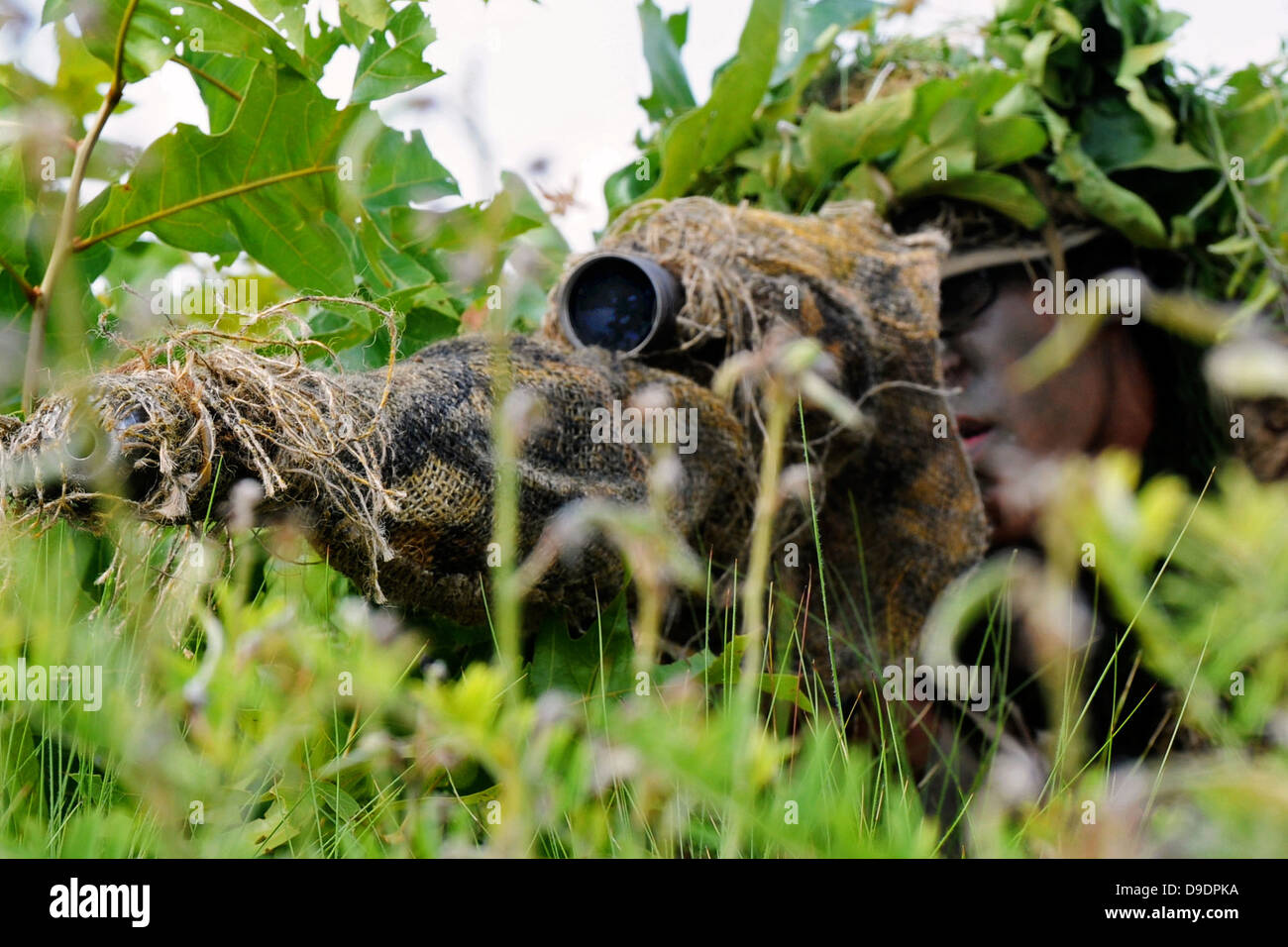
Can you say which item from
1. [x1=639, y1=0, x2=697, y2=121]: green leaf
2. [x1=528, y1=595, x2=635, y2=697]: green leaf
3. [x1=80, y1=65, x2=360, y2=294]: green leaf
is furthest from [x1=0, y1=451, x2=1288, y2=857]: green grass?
[x1=639, y1=0, x2=697, y2=121]: green leaf

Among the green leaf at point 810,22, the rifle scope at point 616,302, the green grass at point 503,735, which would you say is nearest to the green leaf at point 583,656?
the green grass at point 503,735

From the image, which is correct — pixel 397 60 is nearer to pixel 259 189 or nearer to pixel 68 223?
pixel 259 189

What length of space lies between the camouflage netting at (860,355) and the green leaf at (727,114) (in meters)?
0.22

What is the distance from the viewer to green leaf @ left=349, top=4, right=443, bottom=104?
3.45ft

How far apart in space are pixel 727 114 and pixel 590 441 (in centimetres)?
90

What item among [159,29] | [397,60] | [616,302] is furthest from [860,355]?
[159,29]

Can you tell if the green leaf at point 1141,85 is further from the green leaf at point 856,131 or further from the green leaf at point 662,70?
the green leaf at point 662,70

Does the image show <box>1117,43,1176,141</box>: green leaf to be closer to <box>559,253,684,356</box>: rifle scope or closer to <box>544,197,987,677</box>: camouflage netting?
<box>544,197,987,677</box>: camouflage netting

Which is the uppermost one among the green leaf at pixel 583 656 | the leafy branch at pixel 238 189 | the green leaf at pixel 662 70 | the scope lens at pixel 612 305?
the green leaf at pixel 662 70

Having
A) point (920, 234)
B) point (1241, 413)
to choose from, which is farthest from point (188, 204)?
point (1241, 413)

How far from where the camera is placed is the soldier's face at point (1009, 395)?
182 cm

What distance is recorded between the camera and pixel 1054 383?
1.87 metres

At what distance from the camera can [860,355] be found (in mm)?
1518
